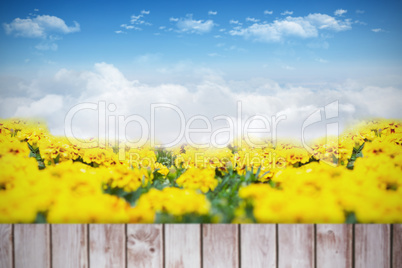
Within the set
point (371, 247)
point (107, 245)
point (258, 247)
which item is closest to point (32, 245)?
point (107, 245)

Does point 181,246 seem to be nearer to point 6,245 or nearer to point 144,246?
point 144,246

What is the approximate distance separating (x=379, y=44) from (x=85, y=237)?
144cm

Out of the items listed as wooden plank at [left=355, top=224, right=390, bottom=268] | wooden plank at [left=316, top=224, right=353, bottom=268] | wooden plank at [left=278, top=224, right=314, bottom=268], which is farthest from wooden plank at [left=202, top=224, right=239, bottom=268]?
wooden plank at [left=355, top=224, right=390, bottom=268]

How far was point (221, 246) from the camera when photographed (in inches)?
52.7

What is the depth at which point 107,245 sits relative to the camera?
137 centimetres

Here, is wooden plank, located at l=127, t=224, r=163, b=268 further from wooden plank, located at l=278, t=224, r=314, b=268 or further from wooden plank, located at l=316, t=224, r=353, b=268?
→ wooden plank, located at l=316, t=224, r=353, b=268

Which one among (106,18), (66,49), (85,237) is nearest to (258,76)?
(106,18)

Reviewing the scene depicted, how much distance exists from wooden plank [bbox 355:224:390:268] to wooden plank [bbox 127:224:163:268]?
0.77 metres

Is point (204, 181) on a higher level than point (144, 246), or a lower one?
higher

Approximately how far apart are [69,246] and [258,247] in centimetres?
76

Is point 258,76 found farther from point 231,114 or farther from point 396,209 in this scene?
point 396,209

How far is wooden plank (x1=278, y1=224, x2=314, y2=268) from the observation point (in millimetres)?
1329

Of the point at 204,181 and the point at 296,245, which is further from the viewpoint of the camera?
the point at 204,181

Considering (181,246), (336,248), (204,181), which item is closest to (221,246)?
(181,246)
